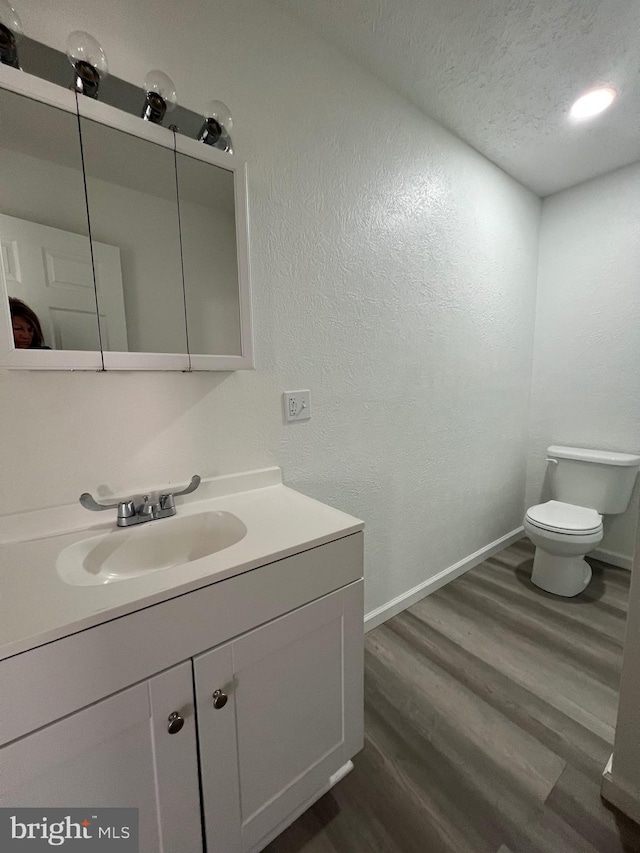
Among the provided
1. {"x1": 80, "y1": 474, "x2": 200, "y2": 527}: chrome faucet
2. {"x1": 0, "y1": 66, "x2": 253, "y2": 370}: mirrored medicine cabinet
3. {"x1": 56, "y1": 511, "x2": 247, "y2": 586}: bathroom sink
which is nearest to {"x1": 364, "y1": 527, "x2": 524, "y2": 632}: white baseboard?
{"x1": 56, "y1": 511, "x2": 247, "y2": 586}: bathroom sink

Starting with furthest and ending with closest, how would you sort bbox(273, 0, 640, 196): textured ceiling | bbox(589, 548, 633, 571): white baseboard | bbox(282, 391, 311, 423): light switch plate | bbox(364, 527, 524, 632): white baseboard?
bbox(589, 548, 633, 571): white baseboard, bbox(364, 527, 524, 632): white baseboard, bbox(282, 391, 311, 423): light switch plate, bbox(273, 0, 640, 196): textured ceiling

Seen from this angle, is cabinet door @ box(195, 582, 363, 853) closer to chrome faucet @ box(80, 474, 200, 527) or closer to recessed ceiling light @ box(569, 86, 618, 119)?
chrome faucet @ box(80, 474, 200, 527)

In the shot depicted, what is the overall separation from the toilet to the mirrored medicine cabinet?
1.89m

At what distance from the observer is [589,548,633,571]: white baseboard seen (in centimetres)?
225

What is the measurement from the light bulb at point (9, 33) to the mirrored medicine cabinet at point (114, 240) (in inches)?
2.6

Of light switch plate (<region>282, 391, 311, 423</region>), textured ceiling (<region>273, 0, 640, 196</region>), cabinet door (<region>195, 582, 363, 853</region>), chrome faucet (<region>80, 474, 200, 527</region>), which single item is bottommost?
cabinet door (<region>195, 582, 363, 853</region>)

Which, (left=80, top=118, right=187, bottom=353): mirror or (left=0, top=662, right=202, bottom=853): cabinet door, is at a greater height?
(left=80, top=118, right=187, bottom=353): mirror

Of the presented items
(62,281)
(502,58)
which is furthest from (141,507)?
(502,58)

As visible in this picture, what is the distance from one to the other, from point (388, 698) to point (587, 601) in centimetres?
137

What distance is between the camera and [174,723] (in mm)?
673

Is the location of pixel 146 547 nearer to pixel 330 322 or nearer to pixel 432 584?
pixel 330 322

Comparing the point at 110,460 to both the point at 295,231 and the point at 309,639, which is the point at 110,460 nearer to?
the point at 309,639

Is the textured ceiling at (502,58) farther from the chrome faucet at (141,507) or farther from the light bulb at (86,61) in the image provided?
the chrome faucet at (141,507)

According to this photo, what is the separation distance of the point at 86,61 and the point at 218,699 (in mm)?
1511
